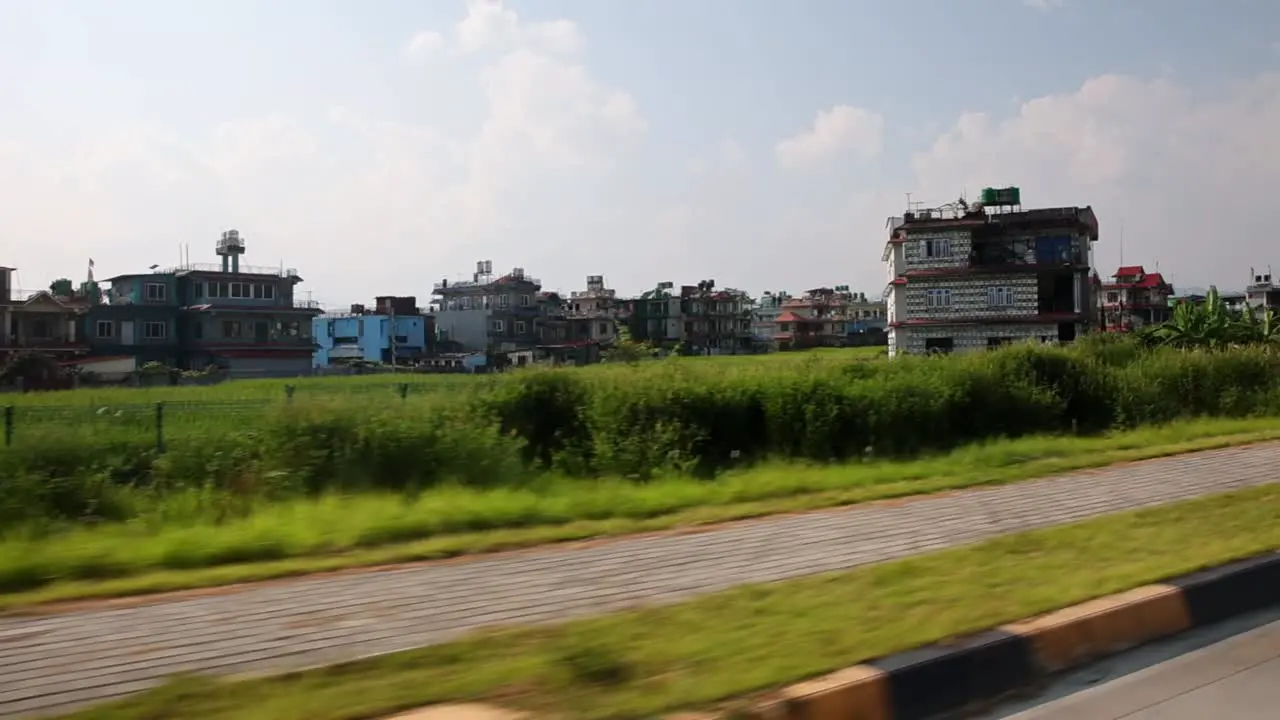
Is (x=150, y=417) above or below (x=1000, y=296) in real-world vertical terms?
below

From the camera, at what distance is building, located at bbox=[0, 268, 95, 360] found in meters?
54.1

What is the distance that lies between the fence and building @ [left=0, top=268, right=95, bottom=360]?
40.3 metres

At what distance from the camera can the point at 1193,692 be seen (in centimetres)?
616

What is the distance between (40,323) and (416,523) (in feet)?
178

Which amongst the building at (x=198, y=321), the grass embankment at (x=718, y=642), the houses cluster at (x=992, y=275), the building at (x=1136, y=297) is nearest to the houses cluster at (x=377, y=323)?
the building at (x=198, y=321)

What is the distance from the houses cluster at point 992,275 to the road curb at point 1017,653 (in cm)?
5839

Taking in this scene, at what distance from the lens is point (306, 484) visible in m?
12.8

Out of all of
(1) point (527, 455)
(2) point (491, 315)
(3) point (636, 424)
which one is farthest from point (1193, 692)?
(2) point (491, 315)

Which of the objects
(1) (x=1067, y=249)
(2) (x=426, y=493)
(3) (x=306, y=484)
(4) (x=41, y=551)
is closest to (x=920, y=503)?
(2) (x=426, y=493)

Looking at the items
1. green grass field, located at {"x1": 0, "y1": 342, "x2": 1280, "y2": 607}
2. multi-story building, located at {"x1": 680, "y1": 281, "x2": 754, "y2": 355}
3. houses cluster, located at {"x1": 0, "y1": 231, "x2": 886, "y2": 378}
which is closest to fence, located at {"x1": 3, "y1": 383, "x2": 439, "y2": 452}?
green grass field, located at {"x1": 0, "y1": 342, "x2": 1280, "y2": 607}

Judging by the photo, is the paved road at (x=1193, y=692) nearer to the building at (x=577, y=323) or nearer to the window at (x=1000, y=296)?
the window at (x=1000, y=296)

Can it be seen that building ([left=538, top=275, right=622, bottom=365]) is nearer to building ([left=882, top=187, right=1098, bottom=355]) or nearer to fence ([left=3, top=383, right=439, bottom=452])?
building ([left=882, top=187, right=1098, bottom=355])

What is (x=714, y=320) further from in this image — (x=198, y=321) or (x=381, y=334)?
(x=198, y=321)

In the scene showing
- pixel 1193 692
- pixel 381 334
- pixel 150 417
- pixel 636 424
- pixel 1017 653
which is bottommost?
pixel 1193 692
